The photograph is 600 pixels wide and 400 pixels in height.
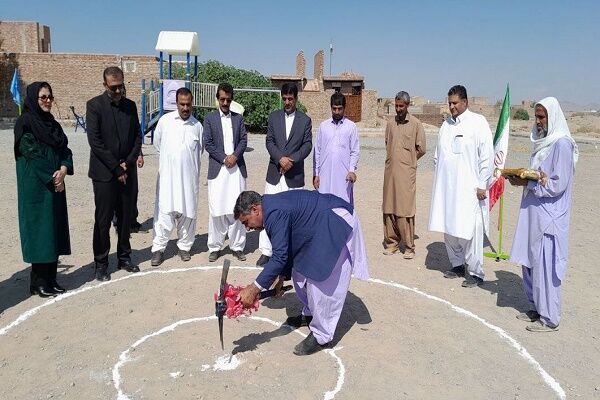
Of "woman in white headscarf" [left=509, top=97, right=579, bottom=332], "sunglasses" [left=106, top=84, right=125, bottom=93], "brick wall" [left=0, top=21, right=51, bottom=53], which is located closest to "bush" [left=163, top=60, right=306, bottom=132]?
"brick wall" [left=0, top=21, right=51, bottom=53]

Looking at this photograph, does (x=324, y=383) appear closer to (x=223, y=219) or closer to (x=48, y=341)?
(x=48, y=341)

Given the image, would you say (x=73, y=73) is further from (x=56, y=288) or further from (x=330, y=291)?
(x=330, y=291)

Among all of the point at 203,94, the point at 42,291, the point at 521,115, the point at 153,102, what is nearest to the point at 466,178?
the point at 42,291

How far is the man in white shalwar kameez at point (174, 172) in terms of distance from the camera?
20.5 feet

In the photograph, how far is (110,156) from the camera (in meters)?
5.49

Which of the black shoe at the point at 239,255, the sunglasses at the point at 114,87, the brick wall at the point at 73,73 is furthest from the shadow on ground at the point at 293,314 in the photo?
the brick wall at the point at 73,73

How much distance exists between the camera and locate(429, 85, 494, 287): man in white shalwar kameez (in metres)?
5.92

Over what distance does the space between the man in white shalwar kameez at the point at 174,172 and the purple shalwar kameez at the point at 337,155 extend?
1593 millimetres

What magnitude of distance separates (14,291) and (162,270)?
1.54 meters

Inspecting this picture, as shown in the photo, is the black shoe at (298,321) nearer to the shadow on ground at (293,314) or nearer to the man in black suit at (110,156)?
the shadow on ground at (293,314)

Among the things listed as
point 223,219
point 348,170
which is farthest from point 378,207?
point 223,219

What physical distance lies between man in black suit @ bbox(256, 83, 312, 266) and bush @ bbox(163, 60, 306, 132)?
58.5 ft

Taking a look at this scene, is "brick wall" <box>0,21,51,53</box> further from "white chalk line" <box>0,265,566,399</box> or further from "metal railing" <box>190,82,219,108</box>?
"white chalk line" <box>0,265,566,399</box>

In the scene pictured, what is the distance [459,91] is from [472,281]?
218cm
